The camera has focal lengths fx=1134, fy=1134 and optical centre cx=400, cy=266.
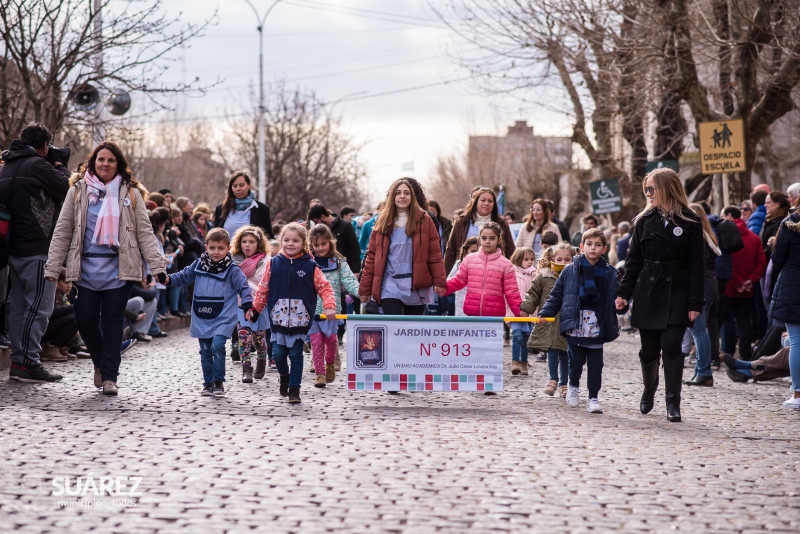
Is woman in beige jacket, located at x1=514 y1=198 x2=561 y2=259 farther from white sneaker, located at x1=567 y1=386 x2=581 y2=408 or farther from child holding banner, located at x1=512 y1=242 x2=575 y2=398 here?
white sneaker, located at x1=567 y1=386 x2=581 y2=408

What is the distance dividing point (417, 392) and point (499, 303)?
58.7 inches

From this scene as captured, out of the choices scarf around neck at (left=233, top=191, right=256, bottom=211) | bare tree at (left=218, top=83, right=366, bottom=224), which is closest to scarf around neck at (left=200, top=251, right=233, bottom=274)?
scarf around neck at (left=233, top=191, right=256, bottom=211)

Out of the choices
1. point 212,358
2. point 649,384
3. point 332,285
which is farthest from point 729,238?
point 212,358

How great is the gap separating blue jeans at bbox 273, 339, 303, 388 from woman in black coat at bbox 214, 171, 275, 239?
398 centimetres

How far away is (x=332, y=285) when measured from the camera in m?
11.9

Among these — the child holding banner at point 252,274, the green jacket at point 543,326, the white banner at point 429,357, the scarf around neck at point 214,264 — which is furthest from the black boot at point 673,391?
the child holding banner at point 252,274

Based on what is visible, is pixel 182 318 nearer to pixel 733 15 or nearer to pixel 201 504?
pixel 733 15

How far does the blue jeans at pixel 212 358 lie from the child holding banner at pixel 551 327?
2.75 metres

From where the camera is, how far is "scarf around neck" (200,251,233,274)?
10.2m

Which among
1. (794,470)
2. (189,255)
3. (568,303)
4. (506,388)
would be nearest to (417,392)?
(506,388)

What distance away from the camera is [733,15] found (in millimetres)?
19234

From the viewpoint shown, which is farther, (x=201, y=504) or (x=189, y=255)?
(x=189, y=255)

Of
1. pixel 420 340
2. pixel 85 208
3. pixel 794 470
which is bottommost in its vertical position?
pixel 794 470

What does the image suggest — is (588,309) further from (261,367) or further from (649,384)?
(261,367)
